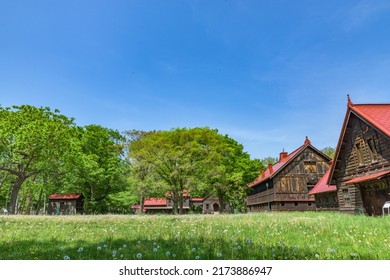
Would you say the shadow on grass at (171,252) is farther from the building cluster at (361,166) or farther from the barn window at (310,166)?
the barn window at (310,166)

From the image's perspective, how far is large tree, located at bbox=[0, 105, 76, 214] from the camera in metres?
33.0

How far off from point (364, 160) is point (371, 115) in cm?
390

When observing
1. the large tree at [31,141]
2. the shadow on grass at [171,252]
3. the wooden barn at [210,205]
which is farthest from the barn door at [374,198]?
the wooden barn at [210,205]

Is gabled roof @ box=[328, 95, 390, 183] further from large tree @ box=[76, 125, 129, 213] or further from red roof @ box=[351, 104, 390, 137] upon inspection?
large tree @ box=[76, 125, 129, 213]

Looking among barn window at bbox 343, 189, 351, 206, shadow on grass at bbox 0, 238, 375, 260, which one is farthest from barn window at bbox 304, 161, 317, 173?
shadow on grass at bbox 0, 238, 375, 260

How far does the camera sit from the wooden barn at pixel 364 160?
22031 mm

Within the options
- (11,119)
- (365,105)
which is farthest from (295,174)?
(11,119)

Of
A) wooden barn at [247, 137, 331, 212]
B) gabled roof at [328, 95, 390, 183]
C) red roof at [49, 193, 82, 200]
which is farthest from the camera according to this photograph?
red roof at [49, 193, 82, 200]

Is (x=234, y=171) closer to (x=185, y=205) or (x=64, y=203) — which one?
(x=185, y=205)

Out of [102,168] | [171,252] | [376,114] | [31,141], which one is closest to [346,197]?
[376,114]

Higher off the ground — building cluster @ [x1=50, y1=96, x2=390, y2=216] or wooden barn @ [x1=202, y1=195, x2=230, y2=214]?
building cluster @ [x1=50, y1=96, x2=390, y2=216]

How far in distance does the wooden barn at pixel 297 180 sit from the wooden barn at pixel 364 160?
18884 mm

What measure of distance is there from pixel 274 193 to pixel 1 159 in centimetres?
3958

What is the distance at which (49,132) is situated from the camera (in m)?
34.5
